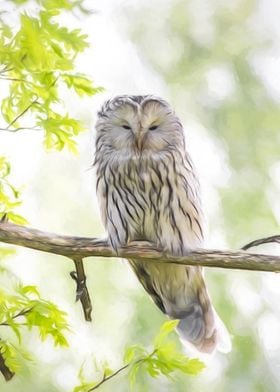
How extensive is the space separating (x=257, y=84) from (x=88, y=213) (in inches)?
54.4

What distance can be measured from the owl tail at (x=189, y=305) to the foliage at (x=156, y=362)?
1.07 metres

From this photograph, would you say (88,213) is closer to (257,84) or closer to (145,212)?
(257,84)

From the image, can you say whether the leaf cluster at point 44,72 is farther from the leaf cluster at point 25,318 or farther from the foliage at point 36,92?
the leaf cluster at point 25,318

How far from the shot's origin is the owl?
2828 millimetres

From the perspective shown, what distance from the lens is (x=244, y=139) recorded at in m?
5.44

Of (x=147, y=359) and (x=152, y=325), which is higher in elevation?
(x=152, y=325)

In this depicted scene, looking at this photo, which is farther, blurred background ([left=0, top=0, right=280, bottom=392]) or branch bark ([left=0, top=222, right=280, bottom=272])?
blurred background ([left=0, top=0, right=280, bottom=392])

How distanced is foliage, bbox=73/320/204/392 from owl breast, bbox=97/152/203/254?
0.81 m

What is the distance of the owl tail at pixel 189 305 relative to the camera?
10.3ft

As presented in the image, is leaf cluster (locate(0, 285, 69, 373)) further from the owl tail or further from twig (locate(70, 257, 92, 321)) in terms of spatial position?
the owl tail

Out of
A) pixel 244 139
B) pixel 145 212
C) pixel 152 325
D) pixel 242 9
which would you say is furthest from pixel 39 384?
pixel 242 9

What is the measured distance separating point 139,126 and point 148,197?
0.22 m

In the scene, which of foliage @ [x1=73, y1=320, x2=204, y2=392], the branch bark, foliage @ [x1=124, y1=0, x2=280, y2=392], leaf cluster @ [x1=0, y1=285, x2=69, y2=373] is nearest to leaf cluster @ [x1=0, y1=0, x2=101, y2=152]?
the branch bark

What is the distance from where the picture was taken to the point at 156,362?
199 cm
